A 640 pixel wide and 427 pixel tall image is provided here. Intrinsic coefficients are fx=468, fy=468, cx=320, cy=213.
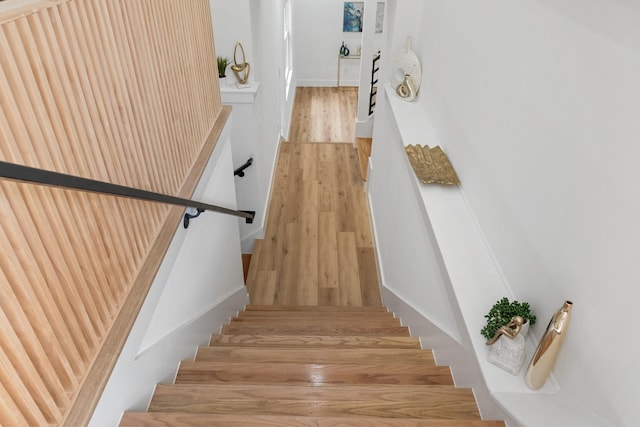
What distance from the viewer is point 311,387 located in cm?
209

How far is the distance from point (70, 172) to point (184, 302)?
4.00 ft

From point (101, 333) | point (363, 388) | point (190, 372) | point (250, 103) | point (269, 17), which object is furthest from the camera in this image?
point (269, 17)

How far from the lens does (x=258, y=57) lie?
15.0 ft

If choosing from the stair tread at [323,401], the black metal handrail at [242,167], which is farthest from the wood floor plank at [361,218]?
the stair tread at [323,401]

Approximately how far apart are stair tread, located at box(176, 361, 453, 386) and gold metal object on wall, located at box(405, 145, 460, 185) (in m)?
1.06

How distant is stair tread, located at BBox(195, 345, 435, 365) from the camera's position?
102 inches

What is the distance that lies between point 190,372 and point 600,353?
1.76 meters

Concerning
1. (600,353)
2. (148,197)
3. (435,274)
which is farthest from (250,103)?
(600,353)

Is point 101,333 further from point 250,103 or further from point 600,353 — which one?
point 250,103

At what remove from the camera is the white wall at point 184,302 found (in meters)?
1.66

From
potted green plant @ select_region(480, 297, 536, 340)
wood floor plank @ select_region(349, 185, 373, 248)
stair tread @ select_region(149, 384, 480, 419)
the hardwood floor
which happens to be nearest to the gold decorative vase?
potted green plant @ select_region(480, 297, 536, 340)

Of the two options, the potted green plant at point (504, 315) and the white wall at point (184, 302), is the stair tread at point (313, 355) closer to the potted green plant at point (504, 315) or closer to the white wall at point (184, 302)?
the white wall at point (184, 302)

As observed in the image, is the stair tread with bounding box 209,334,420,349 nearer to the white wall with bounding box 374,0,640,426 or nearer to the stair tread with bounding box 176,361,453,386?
the stair tread with bounding box 176,361,453,386

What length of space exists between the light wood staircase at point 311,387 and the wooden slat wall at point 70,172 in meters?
0.55
